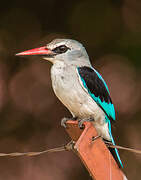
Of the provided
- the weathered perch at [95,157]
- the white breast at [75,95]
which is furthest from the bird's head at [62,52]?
the weathered perch at [95,157]

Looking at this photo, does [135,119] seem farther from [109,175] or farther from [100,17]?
[109,175]

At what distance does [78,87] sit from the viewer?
2.79 meters

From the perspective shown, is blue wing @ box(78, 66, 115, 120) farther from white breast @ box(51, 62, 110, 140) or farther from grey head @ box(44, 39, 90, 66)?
Answer: grey head @ box(44, 39, 90, 66)

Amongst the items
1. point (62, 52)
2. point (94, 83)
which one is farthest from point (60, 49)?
point (94, 83)

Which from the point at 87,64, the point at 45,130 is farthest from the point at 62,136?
the point at 87,64

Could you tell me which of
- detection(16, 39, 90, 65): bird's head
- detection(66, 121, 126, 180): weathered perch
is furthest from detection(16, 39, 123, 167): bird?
detection(66, 121, 126, 180): weathered perch

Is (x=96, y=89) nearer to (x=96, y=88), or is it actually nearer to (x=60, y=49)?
(x=96, y=88)

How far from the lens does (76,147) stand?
203cm

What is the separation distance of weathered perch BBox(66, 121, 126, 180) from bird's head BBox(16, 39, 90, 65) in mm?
901

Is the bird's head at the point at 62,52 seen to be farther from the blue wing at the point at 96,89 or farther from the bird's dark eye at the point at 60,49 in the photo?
the blue wing at the point at 96,89

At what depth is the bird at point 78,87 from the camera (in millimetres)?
2805

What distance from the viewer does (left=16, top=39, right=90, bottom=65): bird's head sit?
118 inches

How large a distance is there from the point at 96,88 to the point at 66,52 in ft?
1.31

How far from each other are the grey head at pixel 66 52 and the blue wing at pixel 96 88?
0.57 ft
